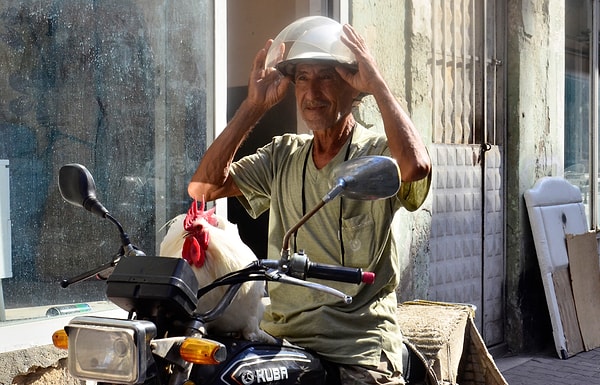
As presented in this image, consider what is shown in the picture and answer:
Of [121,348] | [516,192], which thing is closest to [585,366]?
[516,192]

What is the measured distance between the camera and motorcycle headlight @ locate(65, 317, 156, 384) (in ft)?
5.67

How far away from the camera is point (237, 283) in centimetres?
209

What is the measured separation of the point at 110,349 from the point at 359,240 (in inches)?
43.1

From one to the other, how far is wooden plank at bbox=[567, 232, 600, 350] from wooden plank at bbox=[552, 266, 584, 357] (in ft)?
0.14

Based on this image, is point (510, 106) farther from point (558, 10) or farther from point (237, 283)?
point (237, 283)

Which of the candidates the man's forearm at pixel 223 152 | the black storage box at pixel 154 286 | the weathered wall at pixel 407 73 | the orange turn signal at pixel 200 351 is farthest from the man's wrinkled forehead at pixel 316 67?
the weathered wall at pixel 407 73

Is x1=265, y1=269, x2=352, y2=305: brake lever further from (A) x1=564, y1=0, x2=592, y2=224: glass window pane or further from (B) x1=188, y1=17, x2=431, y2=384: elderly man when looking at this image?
(A) x1=564, y1=0, x2=592, y2=224: glass window pane

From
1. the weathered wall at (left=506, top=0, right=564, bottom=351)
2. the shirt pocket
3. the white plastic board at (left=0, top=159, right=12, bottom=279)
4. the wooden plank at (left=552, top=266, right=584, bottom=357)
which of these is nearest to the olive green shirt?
the shirt pocket

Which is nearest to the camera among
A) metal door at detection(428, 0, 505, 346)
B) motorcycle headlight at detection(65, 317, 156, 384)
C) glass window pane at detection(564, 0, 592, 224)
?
motorcycle headlight at detection(65, 317, 156, 384)

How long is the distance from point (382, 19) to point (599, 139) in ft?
14.3

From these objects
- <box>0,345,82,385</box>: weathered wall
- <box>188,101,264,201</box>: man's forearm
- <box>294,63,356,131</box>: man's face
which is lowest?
<box>0,345,82,385</box>: weathered wall

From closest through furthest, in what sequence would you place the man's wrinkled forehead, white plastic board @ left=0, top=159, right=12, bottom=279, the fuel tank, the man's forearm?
the fuel tank, the man's wrinkled forehead, the man's forearm, white plastic board @ left=0, top=159, right=12, bottom=279

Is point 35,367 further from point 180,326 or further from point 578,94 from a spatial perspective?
point 578,94

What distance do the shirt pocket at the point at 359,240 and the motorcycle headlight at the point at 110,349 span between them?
100 cm
